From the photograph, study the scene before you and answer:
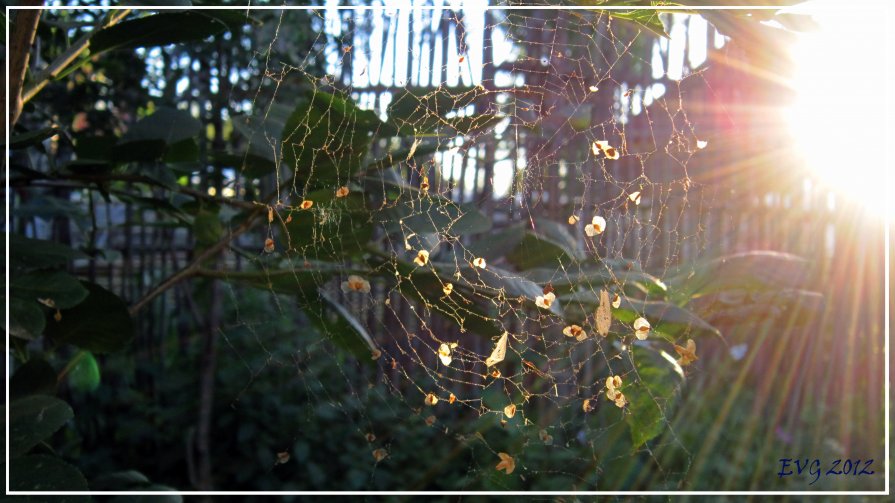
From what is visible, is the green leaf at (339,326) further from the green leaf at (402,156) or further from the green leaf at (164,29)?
the green leaf at (164,29)

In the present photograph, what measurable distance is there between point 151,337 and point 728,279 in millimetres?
1763

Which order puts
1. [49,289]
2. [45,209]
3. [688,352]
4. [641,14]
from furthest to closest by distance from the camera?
[45,209]
[49,289]
[688,352]
[641,14]

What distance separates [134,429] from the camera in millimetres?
1811

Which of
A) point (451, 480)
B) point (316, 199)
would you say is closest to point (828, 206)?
point (451, 480)

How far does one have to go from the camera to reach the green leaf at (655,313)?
0.61 meters

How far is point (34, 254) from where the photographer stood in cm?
72

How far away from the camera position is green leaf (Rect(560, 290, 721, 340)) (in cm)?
61

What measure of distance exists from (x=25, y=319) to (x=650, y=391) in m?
0.55

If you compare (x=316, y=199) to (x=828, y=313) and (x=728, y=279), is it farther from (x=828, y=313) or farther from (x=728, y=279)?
(x=828, y=313)

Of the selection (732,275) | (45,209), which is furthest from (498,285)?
(45,209)

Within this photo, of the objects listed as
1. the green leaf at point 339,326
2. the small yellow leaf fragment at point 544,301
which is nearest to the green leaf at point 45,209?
the green leaf at point 339,326

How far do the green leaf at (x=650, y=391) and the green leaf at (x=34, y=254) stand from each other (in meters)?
0.53

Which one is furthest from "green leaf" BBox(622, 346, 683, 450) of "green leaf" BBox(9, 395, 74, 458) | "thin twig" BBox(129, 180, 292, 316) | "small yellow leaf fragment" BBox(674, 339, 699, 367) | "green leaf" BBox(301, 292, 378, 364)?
"green leaf" BBox(9, 395, 74, 458)

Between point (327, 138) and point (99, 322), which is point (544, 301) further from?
point (99, 322)
